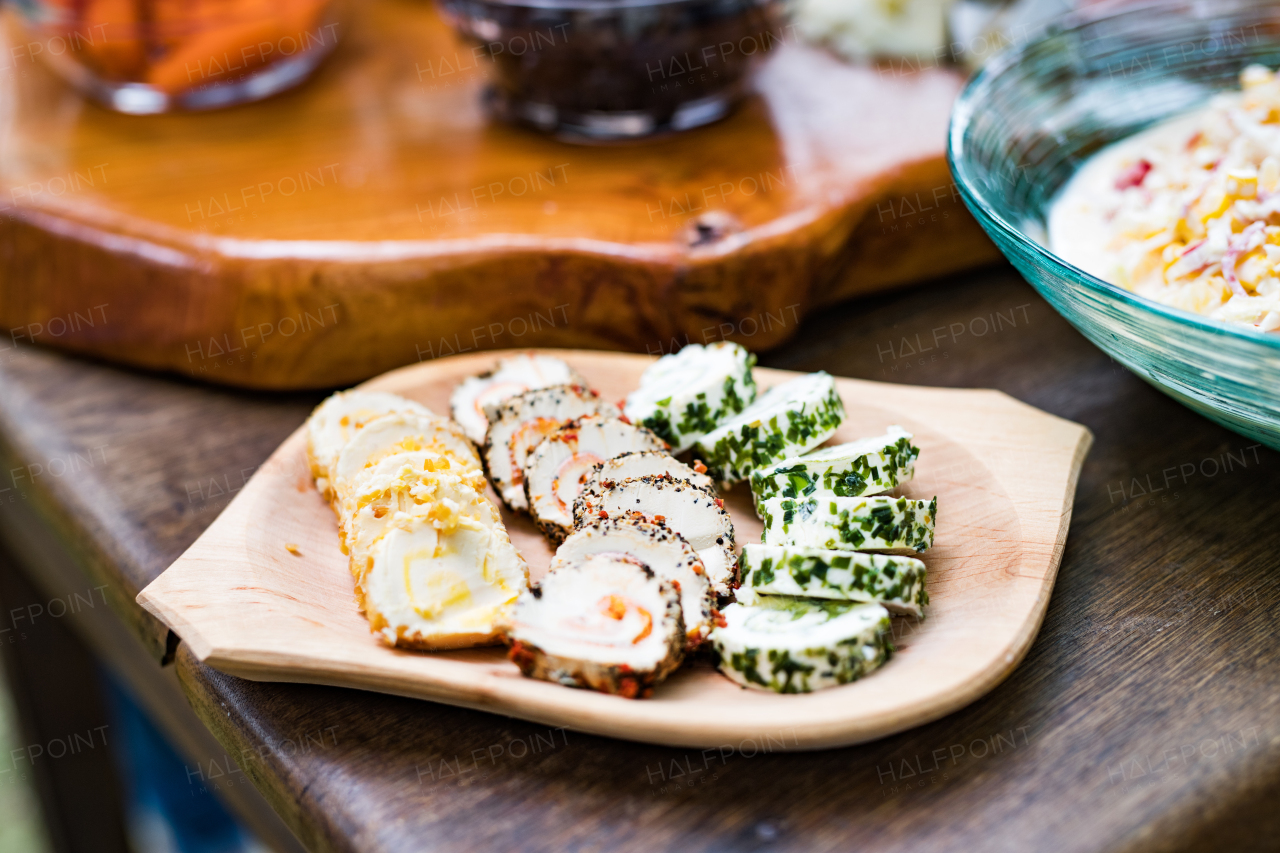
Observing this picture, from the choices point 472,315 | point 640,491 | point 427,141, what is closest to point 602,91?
point 427,141

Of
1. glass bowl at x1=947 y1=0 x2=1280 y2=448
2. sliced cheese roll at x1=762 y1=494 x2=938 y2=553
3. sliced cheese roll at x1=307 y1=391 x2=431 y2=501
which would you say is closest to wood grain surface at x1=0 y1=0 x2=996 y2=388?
glass bowl at x1=947 y1=0 x2=1280 y2=448

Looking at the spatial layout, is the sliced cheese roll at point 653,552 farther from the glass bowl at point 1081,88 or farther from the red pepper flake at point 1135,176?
the red pepper flake at point 1135,176

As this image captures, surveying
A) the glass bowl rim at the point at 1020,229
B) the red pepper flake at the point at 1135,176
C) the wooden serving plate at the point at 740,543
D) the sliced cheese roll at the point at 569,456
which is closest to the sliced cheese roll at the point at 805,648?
the wooden serving plate at the point at 740,543

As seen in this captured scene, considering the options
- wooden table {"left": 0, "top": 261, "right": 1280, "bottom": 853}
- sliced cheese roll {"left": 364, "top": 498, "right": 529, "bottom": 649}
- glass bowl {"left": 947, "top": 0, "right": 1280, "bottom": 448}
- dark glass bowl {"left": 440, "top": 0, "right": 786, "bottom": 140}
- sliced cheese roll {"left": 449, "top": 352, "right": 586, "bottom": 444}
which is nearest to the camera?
wooden table {"left": 0, "top": 261, "right": 1280, "bottom": 853}

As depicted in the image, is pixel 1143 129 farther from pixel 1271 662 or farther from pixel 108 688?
pixel 108 688

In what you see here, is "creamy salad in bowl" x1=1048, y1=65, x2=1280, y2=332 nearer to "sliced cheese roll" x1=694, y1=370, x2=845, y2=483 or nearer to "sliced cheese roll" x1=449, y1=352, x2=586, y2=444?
"sliced cheese roll" x1=694, y1=370, x2=845, y2=483

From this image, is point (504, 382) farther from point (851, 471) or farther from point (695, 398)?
point (851, 471)

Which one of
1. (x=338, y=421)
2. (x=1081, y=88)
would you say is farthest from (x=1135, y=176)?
(x=338, y=421)
